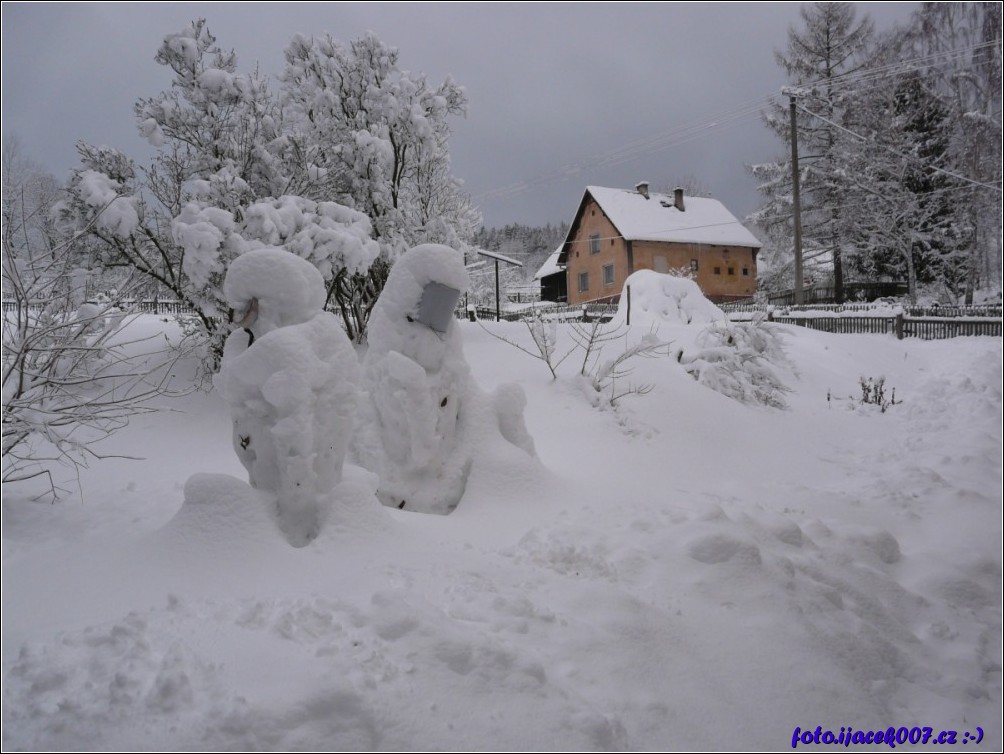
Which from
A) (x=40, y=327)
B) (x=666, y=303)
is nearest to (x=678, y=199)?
(x=666, y=303)

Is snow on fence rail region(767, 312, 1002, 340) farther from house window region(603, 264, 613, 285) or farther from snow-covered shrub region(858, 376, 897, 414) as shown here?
house window region(603, 264, 613, 285)

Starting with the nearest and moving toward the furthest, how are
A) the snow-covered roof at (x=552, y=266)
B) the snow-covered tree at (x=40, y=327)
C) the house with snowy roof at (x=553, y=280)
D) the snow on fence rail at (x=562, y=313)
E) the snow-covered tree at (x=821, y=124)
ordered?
the snow-covered tree at (x=40, y=327)
the snow on fence rail at (x=562, y=313)
the snow-covered tree at (x=821, y=124)
the snow-covered roof at (x=552, y=266)
the house with snowy roof at (x=553, y=280)

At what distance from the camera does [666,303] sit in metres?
16.8

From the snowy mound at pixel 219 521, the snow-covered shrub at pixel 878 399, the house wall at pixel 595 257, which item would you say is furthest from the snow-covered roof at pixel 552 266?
the snowy mound at pixel 219 521

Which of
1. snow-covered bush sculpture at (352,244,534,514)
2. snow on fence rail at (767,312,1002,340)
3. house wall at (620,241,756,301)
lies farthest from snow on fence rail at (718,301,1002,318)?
snow-covered bush sculpture at (352,244,534,514)

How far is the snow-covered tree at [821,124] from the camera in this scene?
24.7 m

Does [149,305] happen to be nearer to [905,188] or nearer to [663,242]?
[905,188]

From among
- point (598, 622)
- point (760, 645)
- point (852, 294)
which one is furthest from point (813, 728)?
point (852, 294)

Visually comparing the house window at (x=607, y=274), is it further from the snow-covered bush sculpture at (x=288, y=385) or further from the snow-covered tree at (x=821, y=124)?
the snow-covered bush sculpture at (x=288, y=385)

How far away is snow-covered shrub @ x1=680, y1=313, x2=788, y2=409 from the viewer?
32.5 feet

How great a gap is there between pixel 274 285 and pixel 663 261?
1161 inches

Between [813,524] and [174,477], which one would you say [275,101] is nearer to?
[174,477]

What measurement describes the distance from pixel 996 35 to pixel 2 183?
35.5ft

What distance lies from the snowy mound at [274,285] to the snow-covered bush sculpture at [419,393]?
0.90 m
